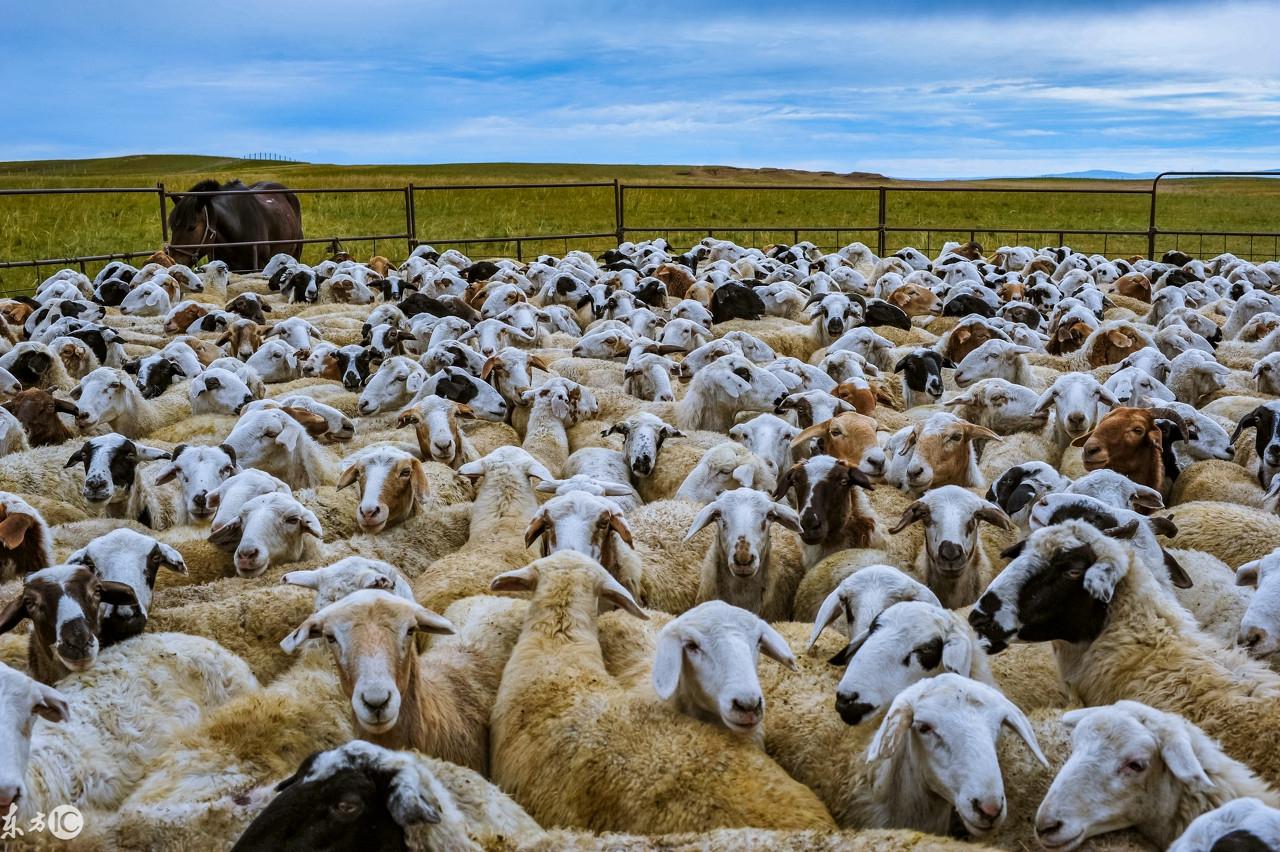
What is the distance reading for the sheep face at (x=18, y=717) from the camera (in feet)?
11.0

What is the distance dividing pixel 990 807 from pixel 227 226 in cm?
1702

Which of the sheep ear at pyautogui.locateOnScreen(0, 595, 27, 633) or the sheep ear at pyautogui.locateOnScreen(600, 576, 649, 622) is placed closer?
the sheep ear at pyautogui.locateOnScreen(0, 595, 27, 633)

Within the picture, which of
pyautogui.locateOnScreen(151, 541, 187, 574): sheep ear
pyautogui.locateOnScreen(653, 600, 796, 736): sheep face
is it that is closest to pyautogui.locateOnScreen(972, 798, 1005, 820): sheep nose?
pyautogui.locateOnScreen(653, 600, 796, 736): sheep face

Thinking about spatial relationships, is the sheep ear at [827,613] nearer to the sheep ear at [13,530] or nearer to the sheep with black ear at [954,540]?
the sheep with black ear at [954,540]

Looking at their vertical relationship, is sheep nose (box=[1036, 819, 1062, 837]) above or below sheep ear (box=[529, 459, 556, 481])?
below

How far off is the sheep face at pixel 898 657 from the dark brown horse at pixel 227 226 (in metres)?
15.2

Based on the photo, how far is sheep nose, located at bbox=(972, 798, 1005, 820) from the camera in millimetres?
3367

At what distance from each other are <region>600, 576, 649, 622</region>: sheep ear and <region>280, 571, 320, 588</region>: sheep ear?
115 cm

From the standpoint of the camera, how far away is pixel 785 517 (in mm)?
5750

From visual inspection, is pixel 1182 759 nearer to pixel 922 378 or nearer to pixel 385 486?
pixel 385 486

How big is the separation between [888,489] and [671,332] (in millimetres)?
4236

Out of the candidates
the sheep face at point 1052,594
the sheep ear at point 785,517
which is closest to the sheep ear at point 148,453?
the sheep ear at point 785,517
